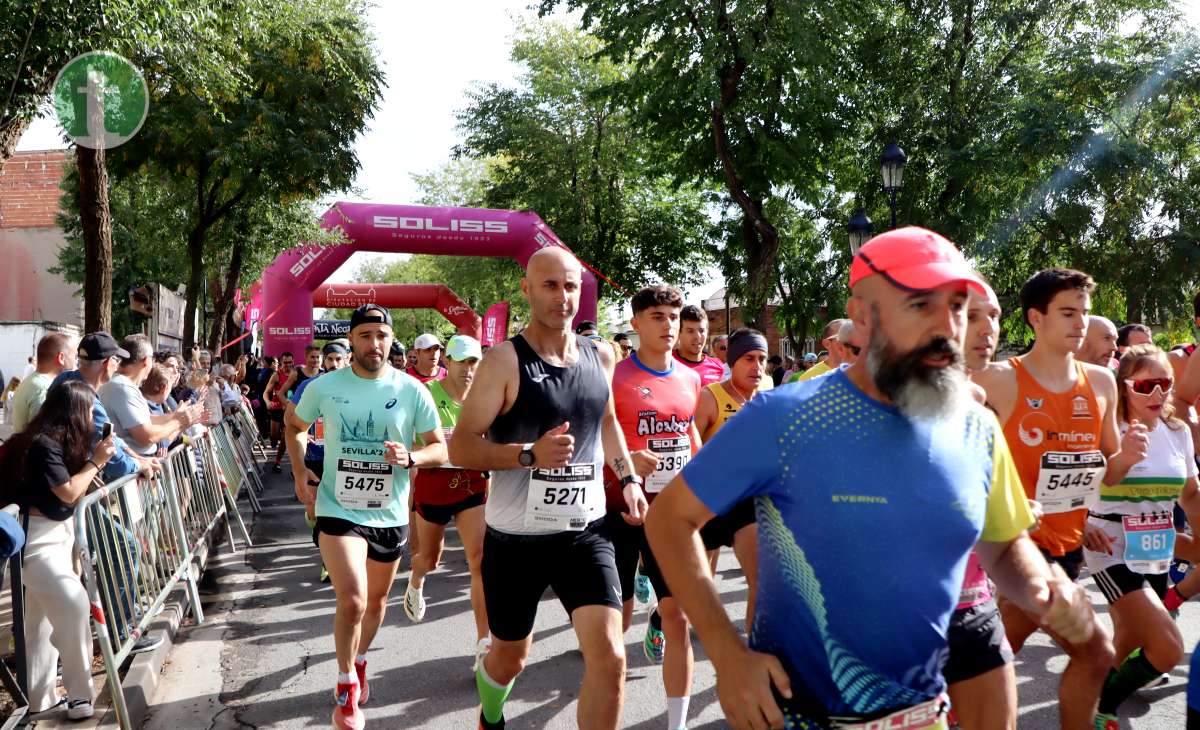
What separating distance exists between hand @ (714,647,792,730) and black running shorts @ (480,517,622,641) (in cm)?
178

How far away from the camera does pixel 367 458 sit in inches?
186

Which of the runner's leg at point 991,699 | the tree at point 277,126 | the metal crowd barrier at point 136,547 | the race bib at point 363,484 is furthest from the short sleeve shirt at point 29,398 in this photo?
the tree at point 277,126

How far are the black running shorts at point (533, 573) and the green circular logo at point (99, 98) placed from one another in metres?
7.36

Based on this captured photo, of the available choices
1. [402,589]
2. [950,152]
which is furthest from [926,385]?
[950,152]

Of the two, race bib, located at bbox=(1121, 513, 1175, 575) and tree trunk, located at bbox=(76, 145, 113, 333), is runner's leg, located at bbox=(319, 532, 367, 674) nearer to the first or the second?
race bib, located at bbox=(1121, 513, 1175, 575)

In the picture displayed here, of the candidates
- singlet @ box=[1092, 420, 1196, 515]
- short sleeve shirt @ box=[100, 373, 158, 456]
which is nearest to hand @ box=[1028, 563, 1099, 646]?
singlet @ box=[1092, 420, 1196, 515]

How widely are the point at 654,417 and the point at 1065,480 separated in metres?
2.03

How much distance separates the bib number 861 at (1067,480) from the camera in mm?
3764

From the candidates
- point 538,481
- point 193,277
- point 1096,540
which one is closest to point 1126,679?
point 1096,540

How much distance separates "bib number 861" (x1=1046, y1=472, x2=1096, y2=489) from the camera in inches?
148

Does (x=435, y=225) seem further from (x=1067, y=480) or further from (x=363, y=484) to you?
(x=1067, y=480)

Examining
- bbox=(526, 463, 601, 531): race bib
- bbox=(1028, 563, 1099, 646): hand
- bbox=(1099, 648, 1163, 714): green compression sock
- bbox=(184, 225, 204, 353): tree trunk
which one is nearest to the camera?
bbox=(1028, 563, 1099, 646): hand

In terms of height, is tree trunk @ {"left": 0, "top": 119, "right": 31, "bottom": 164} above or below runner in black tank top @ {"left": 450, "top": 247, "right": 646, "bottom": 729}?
above

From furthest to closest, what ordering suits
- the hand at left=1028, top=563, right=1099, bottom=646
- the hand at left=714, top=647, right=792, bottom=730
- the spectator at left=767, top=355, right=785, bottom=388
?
the spectator at left=767, top=355, right=785, bottom=388 < the hand at left=1028, top=563, right=1099, bottom=646 < the hand at left=714, top=647, right=792, bottom=730
